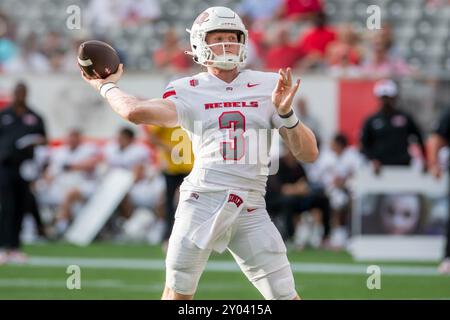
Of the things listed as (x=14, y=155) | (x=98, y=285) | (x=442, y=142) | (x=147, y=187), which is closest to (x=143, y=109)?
(x=98, y=285)

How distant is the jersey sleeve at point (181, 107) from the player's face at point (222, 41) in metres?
0.29

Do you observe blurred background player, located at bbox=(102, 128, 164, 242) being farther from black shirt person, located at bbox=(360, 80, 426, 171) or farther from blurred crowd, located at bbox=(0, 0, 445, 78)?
black shirt person, located at bbox=(360, 80, 426, 171)

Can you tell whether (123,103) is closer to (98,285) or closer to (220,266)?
(98,285)

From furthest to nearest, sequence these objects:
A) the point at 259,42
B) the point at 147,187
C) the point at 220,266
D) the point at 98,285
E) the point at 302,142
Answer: the point at 259,42 < the point at 147,187 < the point at 220,266 < the point at 98,285 < the point at 302,142

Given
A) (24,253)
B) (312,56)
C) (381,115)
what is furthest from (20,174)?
(312,56)

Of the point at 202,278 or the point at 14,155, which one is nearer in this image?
the point at 202,278

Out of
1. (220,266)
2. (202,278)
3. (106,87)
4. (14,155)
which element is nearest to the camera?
(106,87)

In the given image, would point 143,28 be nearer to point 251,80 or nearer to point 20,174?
point 20,174

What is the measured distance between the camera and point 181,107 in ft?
17.6

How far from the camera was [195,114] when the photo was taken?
538 centimetres

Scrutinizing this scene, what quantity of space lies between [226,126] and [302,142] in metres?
0.37

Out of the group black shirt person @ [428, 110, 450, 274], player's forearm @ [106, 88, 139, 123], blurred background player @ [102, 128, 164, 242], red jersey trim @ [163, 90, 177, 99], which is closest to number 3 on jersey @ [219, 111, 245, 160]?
red jersey trim @ [163, 90, 177, 99]
